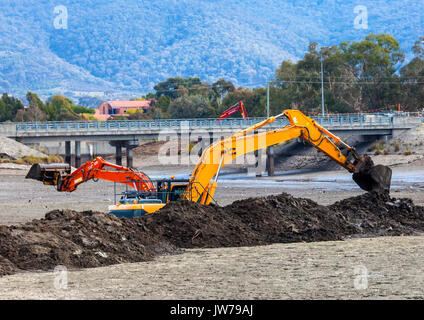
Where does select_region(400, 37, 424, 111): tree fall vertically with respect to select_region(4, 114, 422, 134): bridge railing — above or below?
above

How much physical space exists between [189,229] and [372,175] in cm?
945

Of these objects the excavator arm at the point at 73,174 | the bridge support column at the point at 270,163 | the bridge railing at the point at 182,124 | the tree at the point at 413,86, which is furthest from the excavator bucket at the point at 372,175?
the tree at the point at 413,86

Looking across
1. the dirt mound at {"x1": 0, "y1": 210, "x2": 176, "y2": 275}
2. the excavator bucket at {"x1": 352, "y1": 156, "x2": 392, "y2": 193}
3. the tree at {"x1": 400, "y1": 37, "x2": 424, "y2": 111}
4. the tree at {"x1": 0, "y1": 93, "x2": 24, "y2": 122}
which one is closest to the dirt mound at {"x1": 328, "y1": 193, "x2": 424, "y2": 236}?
the excavator bucket at {"x1": 352, "y1": 156, "x2": 392, "y2": 193}

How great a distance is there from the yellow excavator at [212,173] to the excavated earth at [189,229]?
1112mm

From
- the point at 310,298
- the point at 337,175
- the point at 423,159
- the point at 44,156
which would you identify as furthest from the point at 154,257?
the point at 44,156

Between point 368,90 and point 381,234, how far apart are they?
86.8 m

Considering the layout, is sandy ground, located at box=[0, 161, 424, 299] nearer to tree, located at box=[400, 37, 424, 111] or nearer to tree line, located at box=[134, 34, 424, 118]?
tree, located at box=[400, 37, 424, 111]

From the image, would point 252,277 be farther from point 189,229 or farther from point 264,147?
point 264,147

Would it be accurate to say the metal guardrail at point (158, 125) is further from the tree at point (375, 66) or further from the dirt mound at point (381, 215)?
the dirt mound at point (381, 215)

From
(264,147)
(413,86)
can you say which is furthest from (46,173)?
(413,86)

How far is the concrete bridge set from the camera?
75438 mm

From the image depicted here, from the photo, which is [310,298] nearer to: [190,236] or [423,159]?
[190,236]
